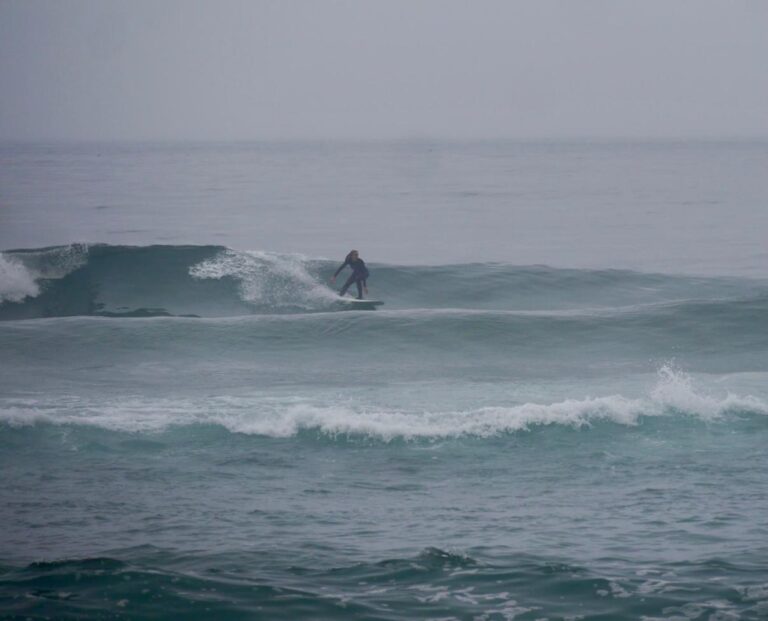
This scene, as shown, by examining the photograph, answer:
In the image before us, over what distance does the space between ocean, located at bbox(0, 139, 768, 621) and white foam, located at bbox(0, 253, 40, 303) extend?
0.26ft

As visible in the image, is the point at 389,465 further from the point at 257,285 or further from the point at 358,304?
the point at 257,285

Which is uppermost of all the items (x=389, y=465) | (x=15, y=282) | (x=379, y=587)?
(x=15, y=282)

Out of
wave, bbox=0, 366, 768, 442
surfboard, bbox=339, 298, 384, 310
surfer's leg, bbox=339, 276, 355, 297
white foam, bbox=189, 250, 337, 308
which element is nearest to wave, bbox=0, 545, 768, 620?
wave, bbox=0, 366, 768, 442

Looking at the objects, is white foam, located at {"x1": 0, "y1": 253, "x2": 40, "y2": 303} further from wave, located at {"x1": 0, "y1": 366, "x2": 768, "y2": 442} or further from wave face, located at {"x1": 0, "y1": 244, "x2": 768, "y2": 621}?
wave, located at {"x1": 0, "y1": 366, "x2": 768, "y2": 442}

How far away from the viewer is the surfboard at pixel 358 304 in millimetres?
25884

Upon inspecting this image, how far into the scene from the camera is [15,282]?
1068 inches

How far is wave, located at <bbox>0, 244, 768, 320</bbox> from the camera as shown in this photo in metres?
26.4

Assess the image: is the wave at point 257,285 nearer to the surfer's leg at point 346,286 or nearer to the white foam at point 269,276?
the white foam at point 269,276

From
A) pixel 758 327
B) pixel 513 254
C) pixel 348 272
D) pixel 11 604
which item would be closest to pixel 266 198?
pixel 513 254

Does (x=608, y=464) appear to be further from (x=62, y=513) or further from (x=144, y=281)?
(x=144, y=281)

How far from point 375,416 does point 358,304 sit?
1248 cm

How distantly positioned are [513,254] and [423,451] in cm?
2664

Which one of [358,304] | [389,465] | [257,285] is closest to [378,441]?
[389,465]

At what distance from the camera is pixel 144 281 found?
28.6 metres
